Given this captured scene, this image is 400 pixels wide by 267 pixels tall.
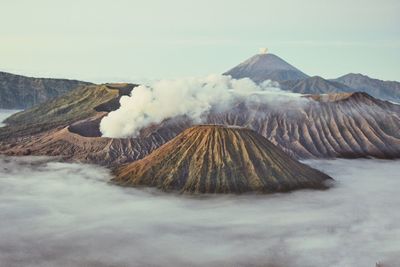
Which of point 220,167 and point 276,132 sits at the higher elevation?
point 220,167

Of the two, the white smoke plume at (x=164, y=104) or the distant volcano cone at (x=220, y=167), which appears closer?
the distant volcano cone at (x=220, y=167)

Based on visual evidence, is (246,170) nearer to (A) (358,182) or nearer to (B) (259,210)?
(B) (259,210)

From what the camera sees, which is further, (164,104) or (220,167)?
(164,104)

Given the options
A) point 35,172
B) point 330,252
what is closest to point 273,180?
point 330,252

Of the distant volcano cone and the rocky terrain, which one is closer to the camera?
the distant volcano cone
